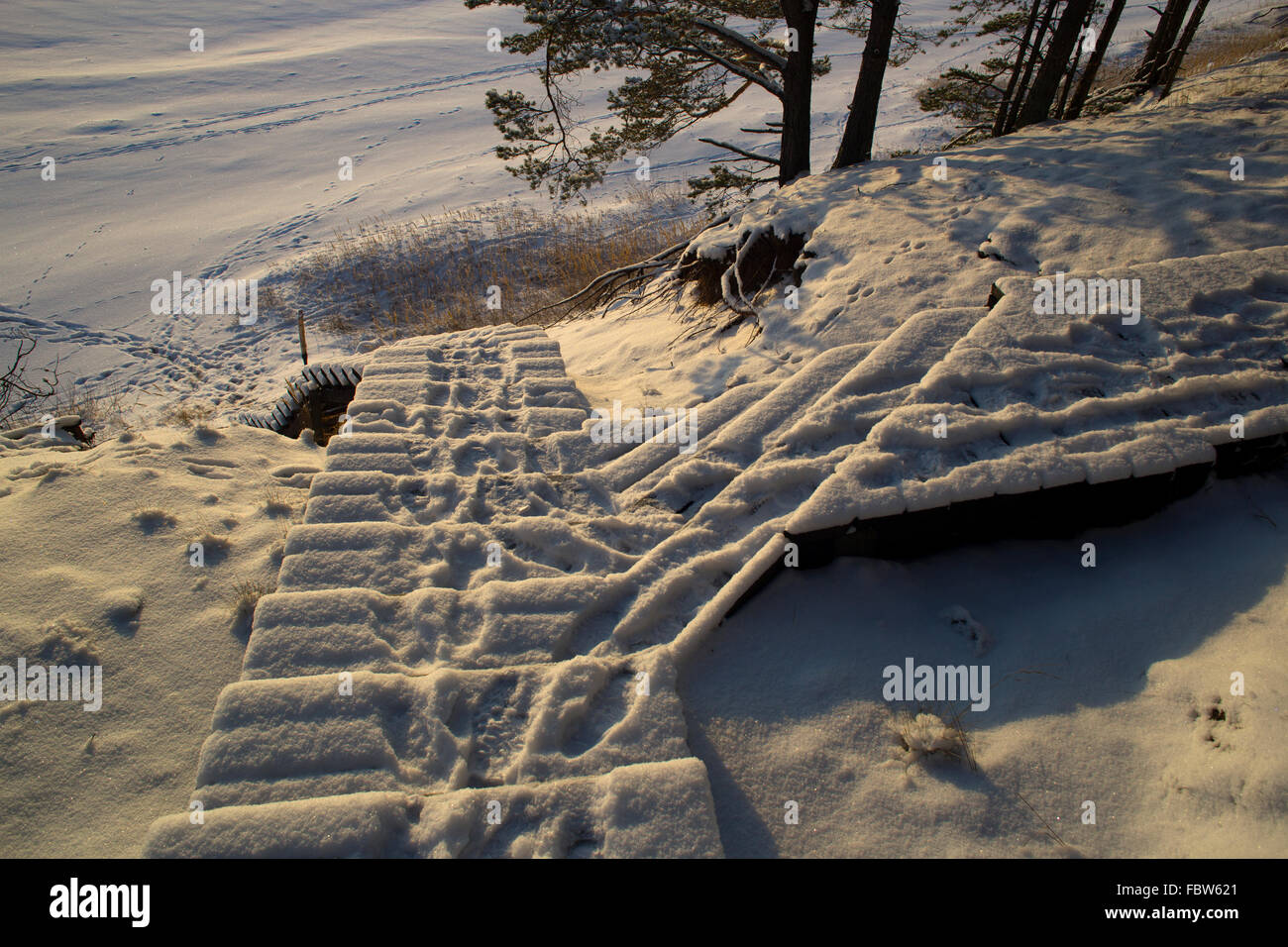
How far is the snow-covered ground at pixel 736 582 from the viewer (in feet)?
6.81

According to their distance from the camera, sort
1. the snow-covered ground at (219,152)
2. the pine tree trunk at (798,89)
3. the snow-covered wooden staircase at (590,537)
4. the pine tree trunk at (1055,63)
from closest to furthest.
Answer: the snow-covered wooden staircase at (590,537) < the pine tree trunk at (1055,63) < the pine tree trunk at (798,89) < the snow-covered ground at (219,152)

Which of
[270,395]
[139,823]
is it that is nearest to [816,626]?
[139,823]

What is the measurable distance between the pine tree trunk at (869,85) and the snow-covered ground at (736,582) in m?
1.94

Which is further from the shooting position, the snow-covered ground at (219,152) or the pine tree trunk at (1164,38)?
the snow-covered ground at (219,152)

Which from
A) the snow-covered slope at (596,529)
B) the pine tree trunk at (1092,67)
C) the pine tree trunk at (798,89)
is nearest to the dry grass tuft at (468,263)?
the pine tree trunk at (798,89)

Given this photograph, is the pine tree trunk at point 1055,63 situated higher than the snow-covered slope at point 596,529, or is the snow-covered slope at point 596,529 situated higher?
the pine tree trunk at point 1055,63

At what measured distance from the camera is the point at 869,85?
6.77 metres

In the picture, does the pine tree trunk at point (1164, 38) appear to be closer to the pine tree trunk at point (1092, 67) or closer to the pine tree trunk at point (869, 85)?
the pine tree trunk at point (1092, 67)

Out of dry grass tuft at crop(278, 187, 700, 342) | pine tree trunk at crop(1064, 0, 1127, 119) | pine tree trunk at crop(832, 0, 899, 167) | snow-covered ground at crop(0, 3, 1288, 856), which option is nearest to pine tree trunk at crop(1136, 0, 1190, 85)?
pine tree trunk at crop(1064, 0, 1127, 119)

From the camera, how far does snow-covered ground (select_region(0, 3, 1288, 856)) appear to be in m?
2.08

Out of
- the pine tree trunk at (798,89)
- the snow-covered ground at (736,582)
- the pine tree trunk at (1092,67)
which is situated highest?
the pine tree trunk at (1092,67)

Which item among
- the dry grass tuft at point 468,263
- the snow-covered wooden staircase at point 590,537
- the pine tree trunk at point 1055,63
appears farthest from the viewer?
the dry grass tuft at point 468,263

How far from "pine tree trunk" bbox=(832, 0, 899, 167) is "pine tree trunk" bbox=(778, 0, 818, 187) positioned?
0.47m
